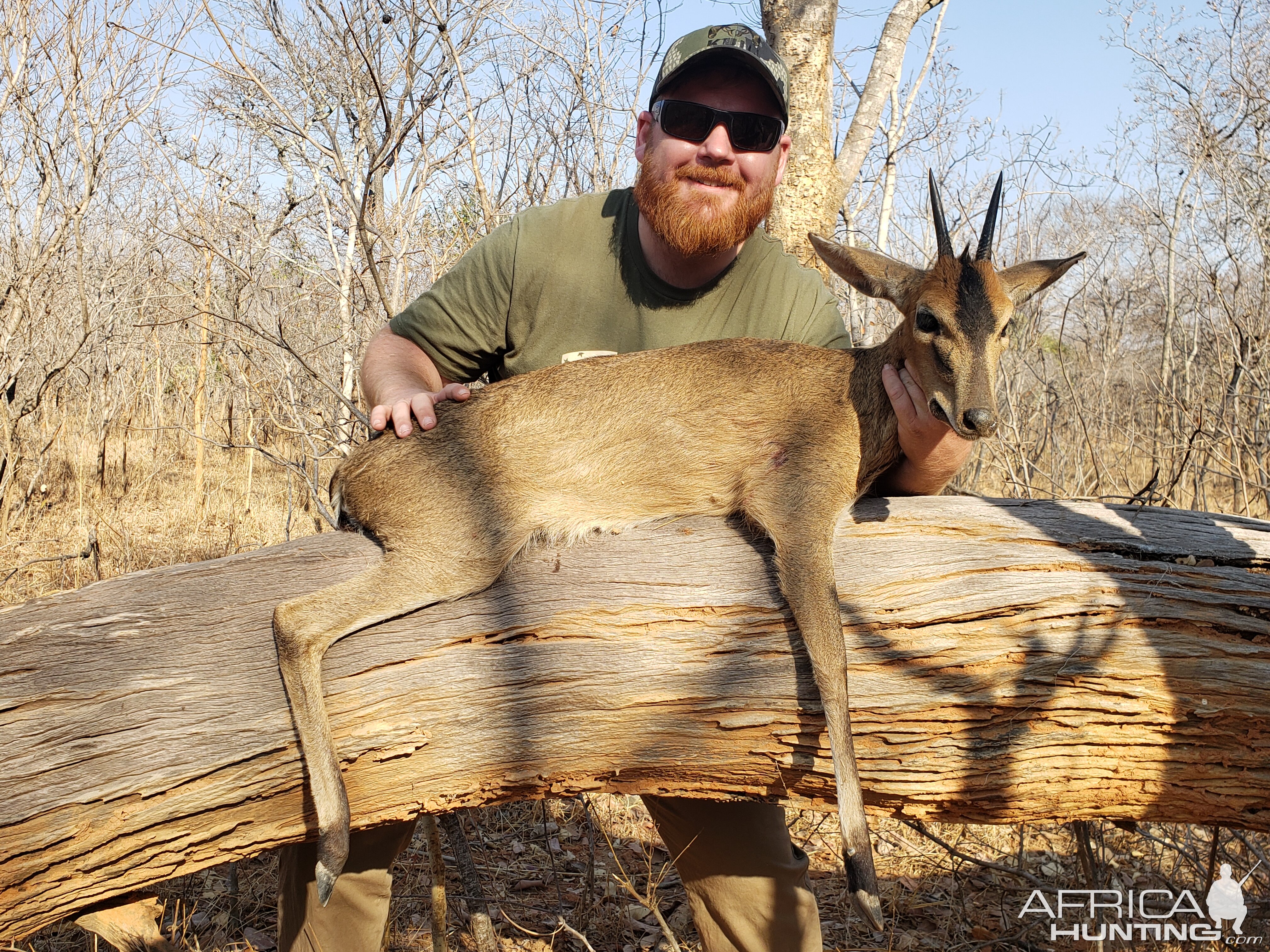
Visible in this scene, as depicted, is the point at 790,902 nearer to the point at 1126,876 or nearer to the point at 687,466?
the point at 687,466

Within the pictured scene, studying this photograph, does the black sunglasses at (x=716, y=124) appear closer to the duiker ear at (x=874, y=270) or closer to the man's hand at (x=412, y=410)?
the duiker ear at (x=874, y=270)

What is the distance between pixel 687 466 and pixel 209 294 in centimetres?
737

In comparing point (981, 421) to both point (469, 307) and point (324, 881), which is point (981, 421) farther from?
point (324, 881)

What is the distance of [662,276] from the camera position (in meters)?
4.48

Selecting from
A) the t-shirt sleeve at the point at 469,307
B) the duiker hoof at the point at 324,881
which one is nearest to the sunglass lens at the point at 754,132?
the t-shirt sleeve at the point at 469,307

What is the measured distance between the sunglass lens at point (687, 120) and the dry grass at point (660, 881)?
327 cm

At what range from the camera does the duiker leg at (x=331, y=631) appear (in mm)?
2785

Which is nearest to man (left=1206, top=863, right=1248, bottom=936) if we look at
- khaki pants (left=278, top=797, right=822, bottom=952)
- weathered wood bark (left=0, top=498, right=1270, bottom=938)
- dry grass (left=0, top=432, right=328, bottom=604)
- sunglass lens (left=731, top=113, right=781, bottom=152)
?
weathered wood bark (left=0, top=498, right=1270, bottom=938)

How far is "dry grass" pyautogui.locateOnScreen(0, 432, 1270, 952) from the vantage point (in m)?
4.41

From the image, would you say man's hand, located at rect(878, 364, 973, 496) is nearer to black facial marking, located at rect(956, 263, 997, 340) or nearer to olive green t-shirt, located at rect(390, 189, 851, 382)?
black facial marking, located at rect(956, 263, 997, 340)

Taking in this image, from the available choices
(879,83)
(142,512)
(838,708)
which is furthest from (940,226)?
(142,512)

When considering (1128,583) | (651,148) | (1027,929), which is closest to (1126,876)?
(1027,929)

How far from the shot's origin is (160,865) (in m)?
2.70

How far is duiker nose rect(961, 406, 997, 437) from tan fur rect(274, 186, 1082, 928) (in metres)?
0.18
